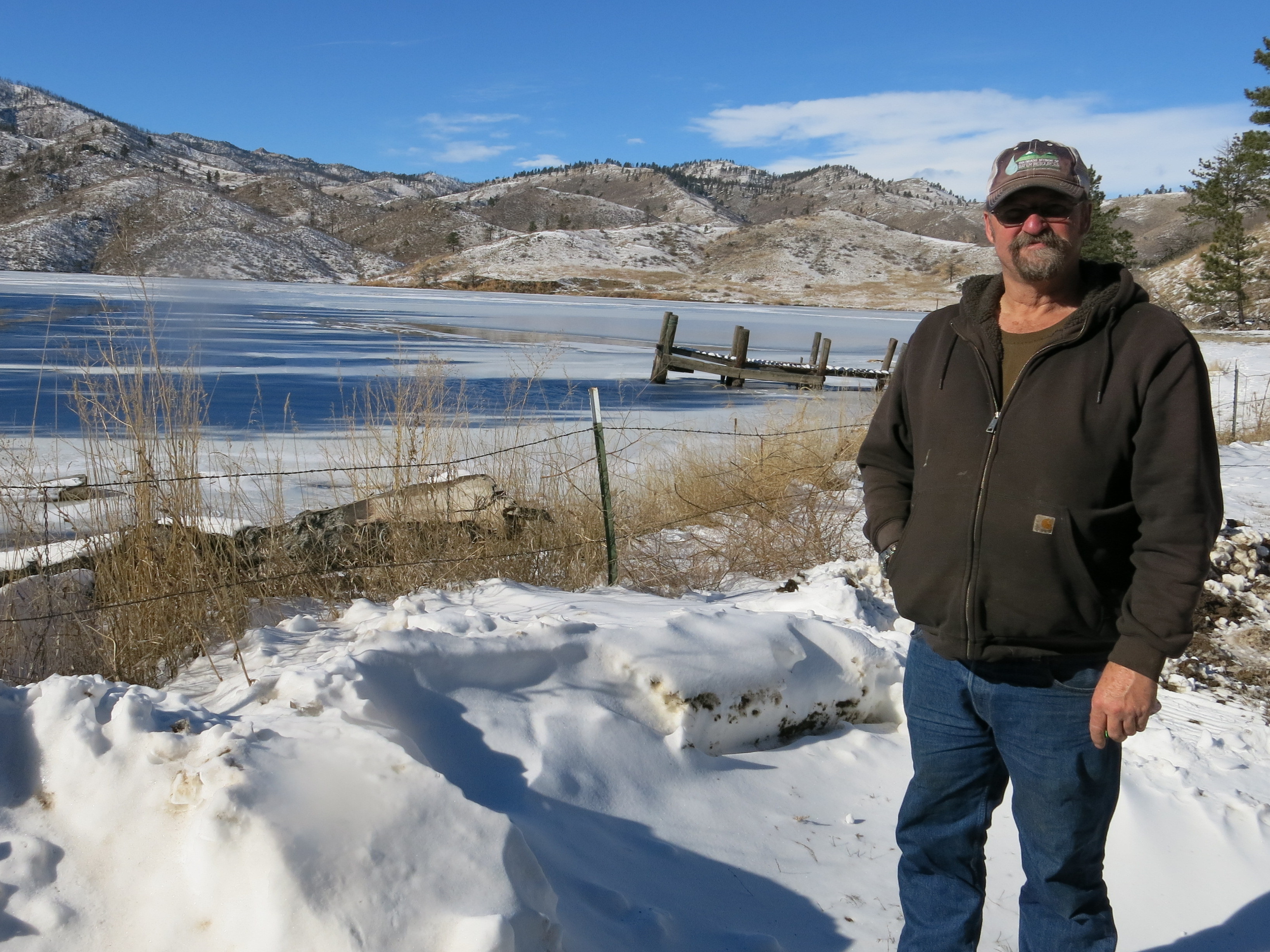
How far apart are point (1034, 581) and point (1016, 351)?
473 mm

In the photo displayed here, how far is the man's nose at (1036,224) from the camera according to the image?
1.86m

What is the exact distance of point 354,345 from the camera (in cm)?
1962

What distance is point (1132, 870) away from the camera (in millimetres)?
2756

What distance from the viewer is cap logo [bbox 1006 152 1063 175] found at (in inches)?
73.7

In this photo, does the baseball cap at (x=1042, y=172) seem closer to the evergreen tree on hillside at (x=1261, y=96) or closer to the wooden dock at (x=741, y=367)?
the wooden dock at (x=741, y=367)

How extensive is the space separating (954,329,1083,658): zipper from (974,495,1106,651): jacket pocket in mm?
11

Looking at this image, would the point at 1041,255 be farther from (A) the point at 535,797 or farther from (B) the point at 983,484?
(A) the point at 535,797

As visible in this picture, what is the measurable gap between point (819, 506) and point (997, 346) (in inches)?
197

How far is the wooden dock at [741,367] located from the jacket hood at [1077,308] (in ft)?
48.8

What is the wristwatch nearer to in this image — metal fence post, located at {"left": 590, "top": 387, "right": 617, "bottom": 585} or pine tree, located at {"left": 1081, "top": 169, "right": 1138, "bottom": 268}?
metal fence post, located at {"left": 590, "top": 387, "right": 617, "bottom": 585}

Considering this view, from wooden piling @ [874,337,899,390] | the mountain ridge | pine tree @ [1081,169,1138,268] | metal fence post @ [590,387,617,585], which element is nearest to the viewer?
metal fence post @ [590,387,617,585]

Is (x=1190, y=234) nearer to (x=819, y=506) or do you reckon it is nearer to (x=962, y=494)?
(x=819, y=506)

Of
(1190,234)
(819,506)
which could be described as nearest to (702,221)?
(1190,234)

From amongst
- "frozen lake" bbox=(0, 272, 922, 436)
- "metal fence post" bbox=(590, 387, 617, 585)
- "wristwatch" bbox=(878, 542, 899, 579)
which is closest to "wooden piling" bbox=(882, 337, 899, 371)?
"frozen lake" bbox=(0, 272, 922, 436)
